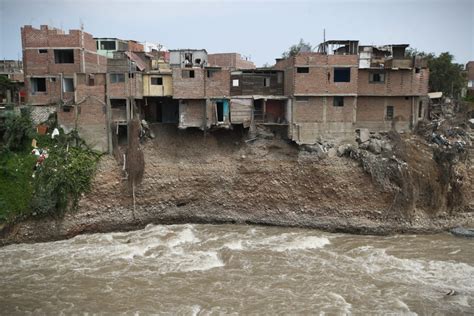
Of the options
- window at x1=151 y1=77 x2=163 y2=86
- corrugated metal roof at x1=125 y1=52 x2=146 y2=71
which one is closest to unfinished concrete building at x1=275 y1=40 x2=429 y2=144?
window at x1=151 y1=77 x2=163 y2=86

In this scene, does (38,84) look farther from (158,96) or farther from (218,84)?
(218,84)

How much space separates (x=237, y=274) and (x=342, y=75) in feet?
44.2

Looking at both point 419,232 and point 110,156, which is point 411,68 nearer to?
point 419,232

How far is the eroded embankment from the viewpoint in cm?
2158

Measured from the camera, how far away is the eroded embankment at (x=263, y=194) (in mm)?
21578

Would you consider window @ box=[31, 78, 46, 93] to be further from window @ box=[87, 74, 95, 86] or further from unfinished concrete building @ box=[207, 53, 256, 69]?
unfinished concrete building @ box=[207, 53, 256, 69]

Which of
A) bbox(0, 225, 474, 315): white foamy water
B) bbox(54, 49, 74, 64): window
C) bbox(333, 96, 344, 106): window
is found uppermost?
bbox(54, 49, 74, 64): window

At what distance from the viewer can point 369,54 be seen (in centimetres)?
2861

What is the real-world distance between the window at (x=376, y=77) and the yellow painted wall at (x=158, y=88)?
38.3 feet

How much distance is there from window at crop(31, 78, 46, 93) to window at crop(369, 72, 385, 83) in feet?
Result: 63.7

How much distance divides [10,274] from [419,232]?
17.8 meters

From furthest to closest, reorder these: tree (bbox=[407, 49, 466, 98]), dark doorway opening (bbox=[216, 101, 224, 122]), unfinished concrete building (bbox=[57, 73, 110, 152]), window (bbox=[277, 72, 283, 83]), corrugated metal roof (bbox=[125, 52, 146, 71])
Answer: tree (bbox=[407, 49, 466, 98])
corrugated metal roof (bbox=[125, 52, 146, 71])
window (bbox=[277, 72, 283, 83])
dark doorway opening (bbox=[216, 101, 224, 122])
unfinished concrete building (bbox=[57, 73, 110, 152])

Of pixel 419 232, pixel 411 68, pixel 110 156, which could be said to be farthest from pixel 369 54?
pixel 110 156

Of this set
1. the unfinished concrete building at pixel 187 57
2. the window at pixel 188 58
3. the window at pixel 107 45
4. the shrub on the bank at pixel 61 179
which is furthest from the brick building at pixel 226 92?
the window at pixel 107 45
